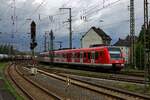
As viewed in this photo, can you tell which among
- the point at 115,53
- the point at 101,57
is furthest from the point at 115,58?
the point at 101,57

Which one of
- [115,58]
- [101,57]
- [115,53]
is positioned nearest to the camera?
[115,58]

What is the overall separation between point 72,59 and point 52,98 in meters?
37.6

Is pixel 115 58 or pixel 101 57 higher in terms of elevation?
pixel 101 57

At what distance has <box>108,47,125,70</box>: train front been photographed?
151 ft

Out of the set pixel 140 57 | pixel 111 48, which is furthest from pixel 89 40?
pixel 111 48

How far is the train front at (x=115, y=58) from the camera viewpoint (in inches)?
1816

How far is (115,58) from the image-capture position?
4662 cm

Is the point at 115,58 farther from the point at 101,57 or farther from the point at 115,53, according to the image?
the point at 101,57

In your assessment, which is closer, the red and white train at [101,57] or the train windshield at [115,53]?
the red and white train at [101,57]

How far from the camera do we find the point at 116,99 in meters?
20.1

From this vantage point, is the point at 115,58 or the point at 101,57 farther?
the point at 101,57

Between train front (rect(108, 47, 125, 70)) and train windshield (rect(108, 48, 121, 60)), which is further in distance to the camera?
train windshield (rect(108, 48, 121, 60))

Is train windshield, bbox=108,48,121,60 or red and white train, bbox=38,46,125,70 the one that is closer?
red and white train, bbox=38,46,125,70

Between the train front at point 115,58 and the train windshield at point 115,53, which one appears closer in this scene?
the train front at point 115,58
